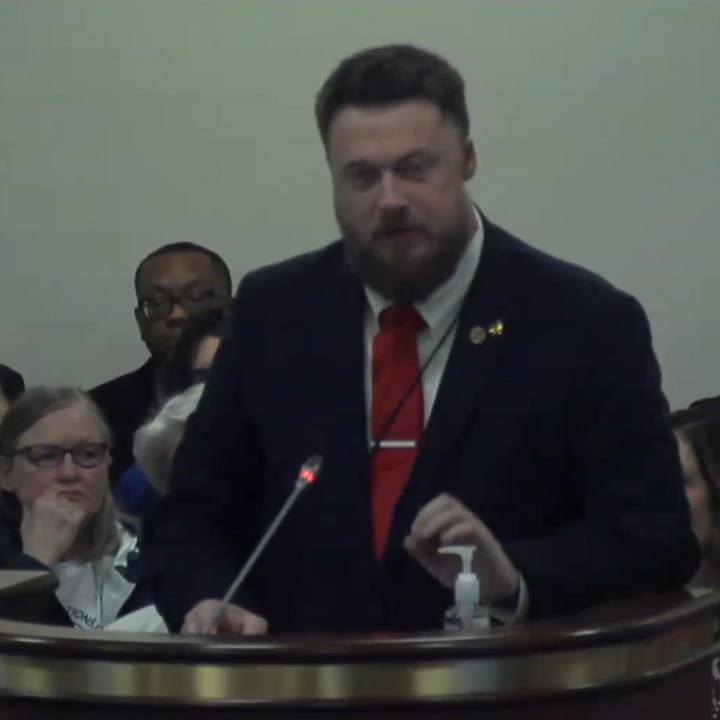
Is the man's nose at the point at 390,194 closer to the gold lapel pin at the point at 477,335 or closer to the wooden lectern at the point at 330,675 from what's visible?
the gold lapel pin at the point at 477,335

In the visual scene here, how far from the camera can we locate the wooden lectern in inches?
48.8

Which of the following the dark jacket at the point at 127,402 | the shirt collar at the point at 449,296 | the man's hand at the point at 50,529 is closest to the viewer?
the shirt collar at the point at 449,296

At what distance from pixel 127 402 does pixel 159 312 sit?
0.24 meters

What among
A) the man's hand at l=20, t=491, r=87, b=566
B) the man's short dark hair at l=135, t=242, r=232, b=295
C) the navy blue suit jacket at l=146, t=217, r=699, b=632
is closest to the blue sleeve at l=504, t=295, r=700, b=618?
the navy blue suit jacket at l=146, t=217, r=699, b=632

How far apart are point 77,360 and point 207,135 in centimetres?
75

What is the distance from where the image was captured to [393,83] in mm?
1719

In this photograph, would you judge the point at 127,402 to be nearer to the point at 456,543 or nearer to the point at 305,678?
the point at 456,543

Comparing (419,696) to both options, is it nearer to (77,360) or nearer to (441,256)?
(441,256)

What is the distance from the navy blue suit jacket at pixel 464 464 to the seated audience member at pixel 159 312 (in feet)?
6.17

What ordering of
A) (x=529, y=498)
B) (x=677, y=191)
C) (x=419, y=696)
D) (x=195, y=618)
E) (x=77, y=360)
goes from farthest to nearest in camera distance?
(x=77, y=360) → (x=677, y=191) → (x=529, y=498) → (x=195, y=618) → (x=419, y=696)

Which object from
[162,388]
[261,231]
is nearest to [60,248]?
[261,231]

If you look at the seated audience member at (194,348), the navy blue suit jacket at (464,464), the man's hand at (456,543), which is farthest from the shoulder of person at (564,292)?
the seated audience member at (194,348)

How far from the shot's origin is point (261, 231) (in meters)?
4.21

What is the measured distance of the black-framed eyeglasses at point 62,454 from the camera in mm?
2879
